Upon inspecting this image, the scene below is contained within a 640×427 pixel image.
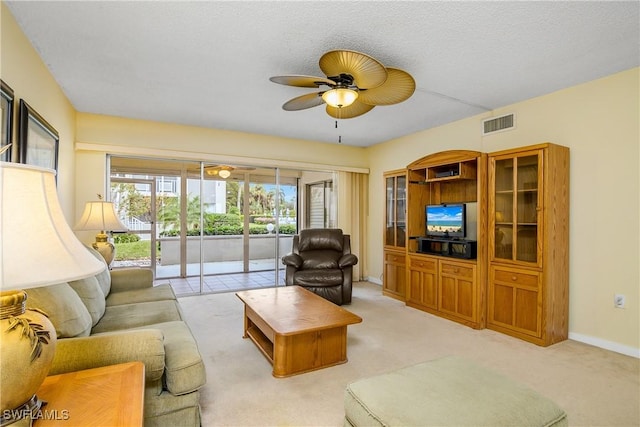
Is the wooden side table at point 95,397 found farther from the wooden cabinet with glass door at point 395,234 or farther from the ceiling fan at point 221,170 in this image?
the ceiling fan at point 221,170

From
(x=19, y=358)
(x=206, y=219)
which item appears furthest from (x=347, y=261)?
(x=19, y=358)

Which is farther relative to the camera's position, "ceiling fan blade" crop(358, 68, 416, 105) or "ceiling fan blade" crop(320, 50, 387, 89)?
"ceiling fan blade" crop(358, 68, 416, 105)

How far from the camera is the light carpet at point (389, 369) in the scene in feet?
6.64

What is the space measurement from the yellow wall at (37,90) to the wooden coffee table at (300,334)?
2.13 meters

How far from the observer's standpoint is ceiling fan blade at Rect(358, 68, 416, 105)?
228cm

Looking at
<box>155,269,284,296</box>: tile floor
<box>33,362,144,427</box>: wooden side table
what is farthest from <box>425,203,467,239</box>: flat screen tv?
<box>33,362,144,427</box>: wooden side table

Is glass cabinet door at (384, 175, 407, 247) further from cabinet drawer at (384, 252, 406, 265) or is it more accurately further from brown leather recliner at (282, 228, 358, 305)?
brown leather recliner at (282, 228, 358, 305)

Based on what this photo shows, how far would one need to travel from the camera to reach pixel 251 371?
254cm

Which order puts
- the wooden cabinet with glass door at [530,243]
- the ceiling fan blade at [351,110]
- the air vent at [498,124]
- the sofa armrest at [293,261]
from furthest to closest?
the sofa armrest at [293,261] < the air vent at [498,124] < the wooden cabinet with glass door at [530,243] < the ceiling fan blade at [351,110]

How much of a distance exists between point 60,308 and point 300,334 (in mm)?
1501

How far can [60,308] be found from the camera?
5.52ft

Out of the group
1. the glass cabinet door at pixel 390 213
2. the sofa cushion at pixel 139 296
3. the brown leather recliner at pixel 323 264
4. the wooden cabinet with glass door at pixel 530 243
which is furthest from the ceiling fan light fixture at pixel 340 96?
the glass cabinet door at pixel 390 213

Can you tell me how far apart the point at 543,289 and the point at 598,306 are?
1.75 ft

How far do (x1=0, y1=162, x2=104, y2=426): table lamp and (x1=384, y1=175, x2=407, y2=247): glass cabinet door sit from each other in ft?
13.9
